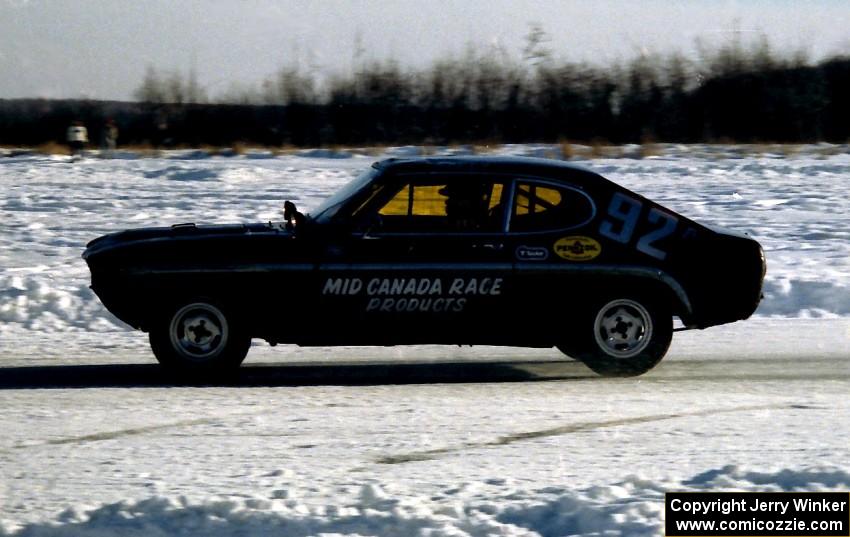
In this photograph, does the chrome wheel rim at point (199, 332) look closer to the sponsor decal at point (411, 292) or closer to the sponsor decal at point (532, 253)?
the sponsor decal at point (411, 292)

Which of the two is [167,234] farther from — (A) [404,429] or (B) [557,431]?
(B) [557,431]

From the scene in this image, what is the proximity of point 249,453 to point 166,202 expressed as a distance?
1417 centimetres

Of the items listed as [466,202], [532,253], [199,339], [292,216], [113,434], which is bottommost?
[113,434]

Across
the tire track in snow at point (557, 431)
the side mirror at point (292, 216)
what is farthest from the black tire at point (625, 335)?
Answer: the side mirror at point (292, 216)

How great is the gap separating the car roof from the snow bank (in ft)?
11.9

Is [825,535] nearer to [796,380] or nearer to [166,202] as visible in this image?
[796,380]

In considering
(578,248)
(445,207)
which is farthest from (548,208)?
(445,207)

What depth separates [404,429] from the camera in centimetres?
766

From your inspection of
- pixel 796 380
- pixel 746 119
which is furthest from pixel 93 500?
pixel 746 119

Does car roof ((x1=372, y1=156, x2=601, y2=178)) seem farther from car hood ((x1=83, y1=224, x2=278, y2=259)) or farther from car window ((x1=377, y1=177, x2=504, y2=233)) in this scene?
car hood ((x1=83, y1=224, x2=278, y2=259))

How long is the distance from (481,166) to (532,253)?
768 millimetres

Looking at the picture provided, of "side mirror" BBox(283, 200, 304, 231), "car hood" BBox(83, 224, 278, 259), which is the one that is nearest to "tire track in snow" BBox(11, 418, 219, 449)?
"car hood" BBox(83, 224, 278, 259)

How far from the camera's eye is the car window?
9.19m

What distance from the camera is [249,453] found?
23.0ft
